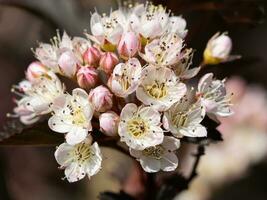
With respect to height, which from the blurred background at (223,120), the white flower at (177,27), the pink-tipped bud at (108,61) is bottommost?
the blurred background at (223,120)

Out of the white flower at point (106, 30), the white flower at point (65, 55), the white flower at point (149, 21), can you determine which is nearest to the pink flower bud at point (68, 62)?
the white flower at point (65, 55)

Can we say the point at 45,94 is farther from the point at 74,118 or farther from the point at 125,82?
the point at 125,82

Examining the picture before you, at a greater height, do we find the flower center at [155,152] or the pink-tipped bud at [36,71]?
the pink-tipped bud at [36,71]

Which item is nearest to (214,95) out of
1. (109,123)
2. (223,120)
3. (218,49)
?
(218,49)

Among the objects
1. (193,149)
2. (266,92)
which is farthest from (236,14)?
(266,92)

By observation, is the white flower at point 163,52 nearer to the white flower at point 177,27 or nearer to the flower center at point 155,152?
the white flower at point 177,27

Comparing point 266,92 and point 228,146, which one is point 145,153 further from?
point 266,92

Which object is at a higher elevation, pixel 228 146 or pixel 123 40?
pixel 123 40
